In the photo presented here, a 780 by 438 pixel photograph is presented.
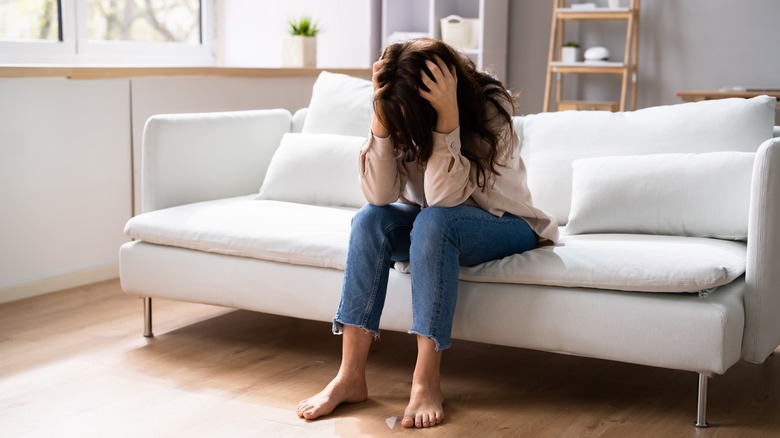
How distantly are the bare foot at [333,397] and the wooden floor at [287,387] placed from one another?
0.03 metres

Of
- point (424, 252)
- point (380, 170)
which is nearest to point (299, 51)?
point (380, 170)

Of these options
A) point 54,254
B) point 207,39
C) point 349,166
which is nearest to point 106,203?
point 54,254

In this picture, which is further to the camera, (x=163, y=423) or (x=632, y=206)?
(x=632, y=206)

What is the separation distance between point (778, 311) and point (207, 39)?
3580 mm

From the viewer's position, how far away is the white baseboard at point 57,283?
10.8 ft

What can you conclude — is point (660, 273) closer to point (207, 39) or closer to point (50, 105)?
point (50, 105)

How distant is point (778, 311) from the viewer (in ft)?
7.31

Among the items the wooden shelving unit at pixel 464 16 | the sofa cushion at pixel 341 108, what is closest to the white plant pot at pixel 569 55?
the wooden shelving unit at pixel 464 16

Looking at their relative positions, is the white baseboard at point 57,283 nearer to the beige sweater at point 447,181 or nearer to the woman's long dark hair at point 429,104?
the beige sweater at point 447,181

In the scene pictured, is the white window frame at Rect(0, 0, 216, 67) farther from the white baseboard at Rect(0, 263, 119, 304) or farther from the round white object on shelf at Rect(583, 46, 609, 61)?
the round white object on shelf at Rect(583, 46, 609, 61)

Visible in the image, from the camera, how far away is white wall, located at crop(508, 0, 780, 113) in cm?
474

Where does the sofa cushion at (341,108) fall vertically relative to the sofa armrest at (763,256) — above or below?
above

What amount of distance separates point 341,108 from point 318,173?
0.29 m

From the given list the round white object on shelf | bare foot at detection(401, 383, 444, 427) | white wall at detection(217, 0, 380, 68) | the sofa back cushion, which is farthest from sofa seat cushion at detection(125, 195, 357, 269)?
the round white object on shelf
